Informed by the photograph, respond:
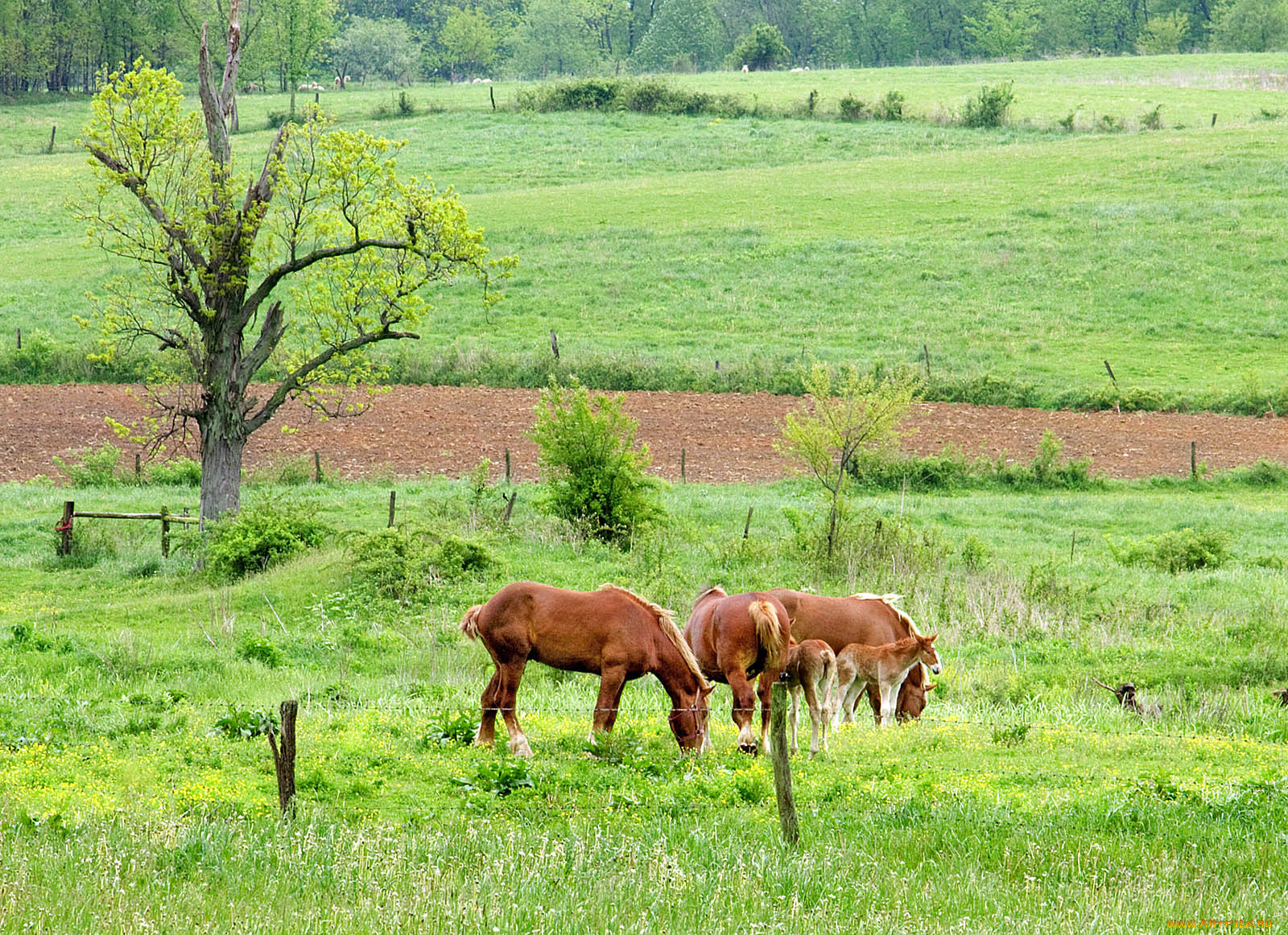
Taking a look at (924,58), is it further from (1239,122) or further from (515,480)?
(515,480)

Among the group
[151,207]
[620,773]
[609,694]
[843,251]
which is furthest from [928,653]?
[843,251]

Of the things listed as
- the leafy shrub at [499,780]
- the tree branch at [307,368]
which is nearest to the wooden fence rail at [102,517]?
the tree branch at [307,368]

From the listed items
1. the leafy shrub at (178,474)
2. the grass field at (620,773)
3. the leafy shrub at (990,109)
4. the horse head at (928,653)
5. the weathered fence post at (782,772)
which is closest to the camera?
the grass field at (620,773)

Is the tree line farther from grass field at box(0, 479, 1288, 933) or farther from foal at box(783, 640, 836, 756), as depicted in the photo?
foal at box(783, 640, 836, 756)

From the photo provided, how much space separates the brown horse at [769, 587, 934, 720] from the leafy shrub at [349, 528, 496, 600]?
8632mm

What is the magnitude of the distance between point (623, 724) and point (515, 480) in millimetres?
19526

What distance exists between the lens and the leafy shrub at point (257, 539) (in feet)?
70.5

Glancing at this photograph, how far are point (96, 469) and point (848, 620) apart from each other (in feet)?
78.7

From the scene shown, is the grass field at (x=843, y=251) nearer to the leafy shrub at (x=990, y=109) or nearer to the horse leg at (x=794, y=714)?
the leafy shrub at (x=990, y=109)

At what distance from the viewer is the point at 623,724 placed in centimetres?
1164

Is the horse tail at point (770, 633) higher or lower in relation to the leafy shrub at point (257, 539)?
higher

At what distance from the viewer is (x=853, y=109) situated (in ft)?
263

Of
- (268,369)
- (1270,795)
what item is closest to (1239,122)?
(268,369)

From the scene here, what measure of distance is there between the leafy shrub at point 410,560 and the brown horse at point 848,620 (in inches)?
340
